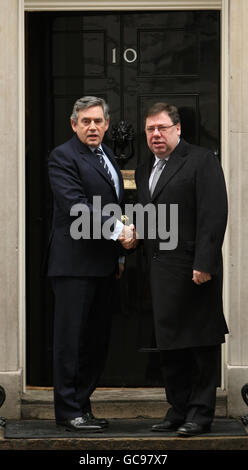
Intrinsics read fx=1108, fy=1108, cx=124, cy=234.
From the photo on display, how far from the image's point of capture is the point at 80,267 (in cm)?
695

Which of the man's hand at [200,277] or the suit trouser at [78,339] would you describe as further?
the suit trouser at [78,339]

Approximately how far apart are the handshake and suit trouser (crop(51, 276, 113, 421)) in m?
0.27

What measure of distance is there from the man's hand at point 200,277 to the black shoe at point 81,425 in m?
1.14

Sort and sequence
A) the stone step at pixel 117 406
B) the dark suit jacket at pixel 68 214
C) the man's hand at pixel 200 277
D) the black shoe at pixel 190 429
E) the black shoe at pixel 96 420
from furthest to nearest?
1. the stone step at pixel 117 406
2. the black shoe at pixel 96 420
3. the dark suit jacket at pixel 68 214
4. the black shoe at pixel 190 429
5. the man's hand at pixel 200 277

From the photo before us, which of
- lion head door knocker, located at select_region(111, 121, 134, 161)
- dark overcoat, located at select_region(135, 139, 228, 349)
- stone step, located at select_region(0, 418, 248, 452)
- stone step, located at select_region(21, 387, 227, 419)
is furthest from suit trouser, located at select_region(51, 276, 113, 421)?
lion head door knocker, located at select_region(111, 121, 134, 161)

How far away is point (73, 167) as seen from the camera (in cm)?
690

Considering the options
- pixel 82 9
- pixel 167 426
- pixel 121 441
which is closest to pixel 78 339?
pixel 121 441

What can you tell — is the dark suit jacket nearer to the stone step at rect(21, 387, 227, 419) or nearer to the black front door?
the black front door

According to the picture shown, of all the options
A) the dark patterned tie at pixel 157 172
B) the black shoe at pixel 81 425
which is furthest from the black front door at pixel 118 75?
the black shoe at pixel 81 425

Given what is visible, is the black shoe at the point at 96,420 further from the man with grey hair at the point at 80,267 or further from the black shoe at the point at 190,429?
the black shoe at the point at 190,429

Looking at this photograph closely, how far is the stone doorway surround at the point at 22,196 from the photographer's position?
747cm

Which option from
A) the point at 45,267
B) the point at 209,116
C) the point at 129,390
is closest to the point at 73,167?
the point at 45,267

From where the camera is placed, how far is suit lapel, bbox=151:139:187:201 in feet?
22.4

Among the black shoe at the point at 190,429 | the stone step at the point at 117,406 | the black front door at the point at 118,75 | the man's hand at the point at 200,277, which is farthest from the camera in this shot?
the black front door at the point at 118,75
